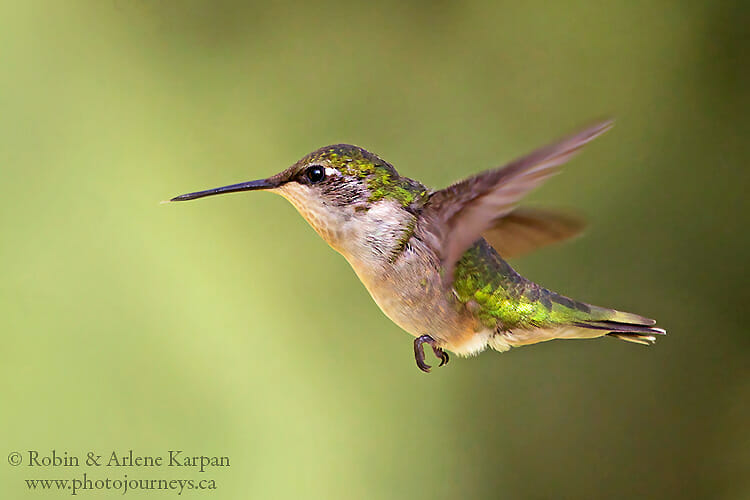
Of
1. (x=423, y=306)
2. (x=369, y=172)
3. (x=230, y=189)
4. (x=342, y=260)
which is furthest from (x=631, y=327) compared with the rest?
(x=342, y=260)

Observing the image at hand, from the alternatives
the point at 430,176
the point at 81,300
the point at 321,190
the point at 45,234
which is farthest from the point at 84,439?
the point at 321,190

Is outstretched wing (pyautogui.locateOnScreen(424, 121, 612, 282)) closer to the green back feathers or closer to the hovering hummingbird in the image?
the hovering hummingbird

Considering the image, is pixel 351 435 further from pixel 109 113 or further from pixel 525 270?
pixel 109 113

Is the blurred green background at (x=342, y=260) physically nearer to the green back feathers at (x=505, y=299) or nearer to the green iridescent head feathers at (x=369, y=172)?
the green back feathers at (x=505, y=299)

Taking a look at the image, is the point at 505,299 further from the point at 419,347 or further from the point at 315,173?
the point at 315,173
